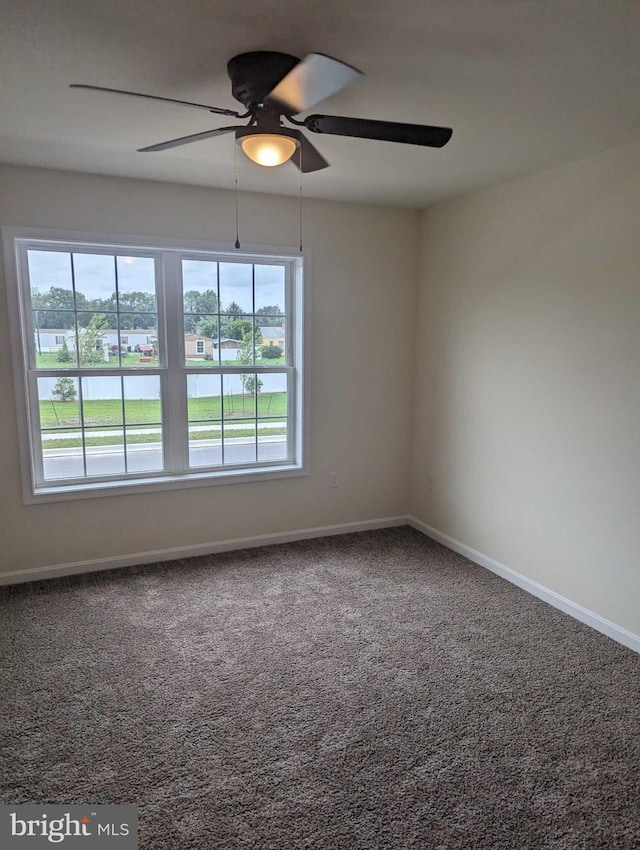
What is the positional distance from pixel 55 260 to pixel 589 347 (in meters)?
3.25

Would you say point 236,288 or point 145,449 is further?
point 236,288

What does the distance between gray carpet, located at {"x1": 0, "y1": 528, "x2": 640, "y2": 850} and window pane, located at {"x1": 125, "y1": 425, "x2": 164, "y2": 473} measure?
2.51 ft

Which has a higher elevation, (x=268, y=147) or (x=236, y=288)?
(x=268, y=147)

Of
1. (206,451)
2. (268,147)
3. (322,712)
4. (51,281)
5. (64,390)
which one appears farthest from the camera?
(206,451)

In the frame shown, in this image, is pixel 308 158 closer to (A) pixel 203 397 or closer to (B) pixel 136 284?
(B) pixel 136 284

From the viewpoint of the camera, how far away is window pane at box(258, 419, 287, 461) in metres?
4.14

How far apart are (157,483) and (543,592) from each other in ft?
8.58

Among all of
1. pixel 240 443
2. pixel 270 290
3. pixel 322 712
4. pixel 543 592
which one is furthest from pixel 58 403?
pixel 543 592

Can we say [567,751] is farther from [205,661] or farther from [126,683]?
[126,683]

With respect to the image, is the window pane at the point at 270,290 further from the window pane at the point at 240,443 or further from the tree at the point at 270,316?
the window pane at the point at 240,443

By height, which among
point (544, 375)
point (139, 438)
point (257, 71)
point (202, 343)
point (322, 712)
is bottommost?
point (322, 712)

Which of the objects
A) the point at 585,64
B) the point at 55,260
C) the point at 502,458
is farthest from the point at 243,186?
the point at 502,458

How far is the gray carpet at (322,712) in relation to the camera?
178 centimetres

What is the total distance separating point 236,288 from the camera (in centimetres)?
390
